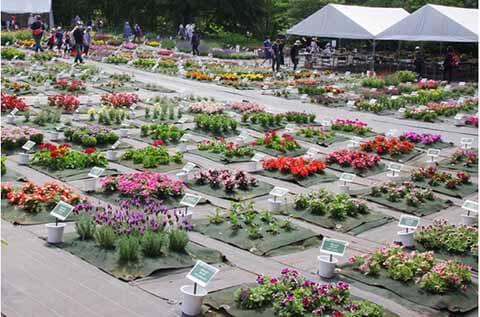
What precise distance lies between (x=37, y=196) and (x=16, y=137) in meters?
4.36

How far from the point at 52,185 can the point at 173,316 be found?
13.8 ft

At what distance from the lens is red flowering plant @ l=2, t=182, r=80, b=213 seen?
9.64 meters

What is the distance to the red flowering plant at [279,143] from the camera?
48.4ft

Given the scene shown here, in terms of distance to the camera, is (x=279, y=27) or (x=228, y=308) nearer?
(x=228, y=308)

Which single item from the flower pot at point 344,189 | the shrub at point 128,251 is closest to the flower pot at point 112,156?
the flower pot at point 344,189

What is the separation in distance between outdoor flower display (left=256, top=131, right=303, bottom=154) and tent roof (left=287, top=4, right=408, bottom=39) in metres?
18.8

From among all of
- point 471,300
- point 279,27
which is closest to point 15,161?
point 471,300

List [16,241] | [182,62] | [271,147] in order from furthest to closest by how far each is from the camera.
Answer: [182,62] < [271,147] < [16,241]

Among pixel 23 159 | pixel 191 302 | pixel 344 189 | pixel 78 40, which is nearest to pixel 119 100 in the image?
pixel 23 159

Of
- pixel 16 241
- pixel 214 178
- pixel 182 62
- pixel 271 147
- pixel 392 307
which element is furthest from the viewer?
pixel 182 62

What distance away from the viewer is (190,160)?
13.8 m

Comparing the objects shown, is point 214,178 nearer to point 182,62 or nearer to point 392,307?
point 392,307

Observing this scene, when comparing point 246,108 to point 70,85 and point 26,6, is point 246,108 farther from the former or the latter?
point 26,6

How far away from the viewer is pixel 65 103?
18922 mm
